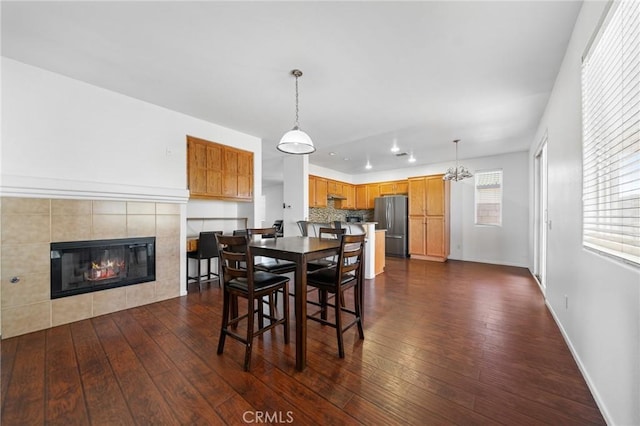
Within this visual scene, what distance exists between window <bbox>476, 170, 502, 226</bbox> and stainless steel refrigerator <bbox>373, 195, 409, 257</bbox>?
1.69 metres

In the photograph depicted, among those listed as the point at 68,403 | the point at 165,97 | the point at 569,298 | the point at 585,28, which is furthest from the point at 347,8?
the point at 68,403

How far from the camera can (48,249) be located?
2.50 m

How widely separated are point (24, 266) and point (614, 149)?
469 cm

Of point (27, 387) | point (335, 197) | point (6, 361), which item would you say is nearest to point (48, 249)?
point (6, 361)

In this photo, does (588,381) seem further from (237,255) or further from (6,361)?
(6,361)

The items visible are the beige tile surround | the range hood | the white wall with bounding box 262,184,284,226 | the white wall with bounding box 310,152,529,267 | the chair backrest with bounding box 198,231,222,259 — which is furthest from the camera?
the white wall with bounding box 262,184,284,226

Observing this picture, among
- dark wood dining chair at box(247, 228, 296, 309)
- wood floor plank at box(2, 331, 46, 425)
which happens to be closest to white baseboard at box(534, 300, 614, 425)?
dark wood dining chair at box(247, 228, 296, 309)

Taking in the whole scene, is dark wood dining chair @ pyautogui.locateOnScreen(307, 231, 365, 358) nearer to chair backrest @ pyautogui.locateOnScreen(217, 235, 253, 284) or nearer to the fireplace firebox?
chair backrest @ pyautogui.locateOnScreen(217, 235, 253, 284)

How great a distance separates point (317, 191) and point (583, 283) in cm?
528

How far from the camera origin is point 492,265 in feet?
18.1

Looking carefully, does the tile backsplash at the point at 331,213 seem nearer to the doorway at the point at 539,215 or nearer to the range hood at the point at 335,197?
the range hood at the point at 335,197

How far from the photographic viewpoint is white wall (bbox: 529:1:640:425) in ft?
3.82

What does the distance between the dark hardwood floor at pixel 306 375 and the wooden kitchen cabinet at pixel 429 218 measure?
3.33 metres

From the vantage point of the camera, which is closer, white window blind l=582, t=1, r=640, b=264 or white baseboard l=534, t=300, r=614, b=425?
white window blind l=582, t=1, r=640, b=264
